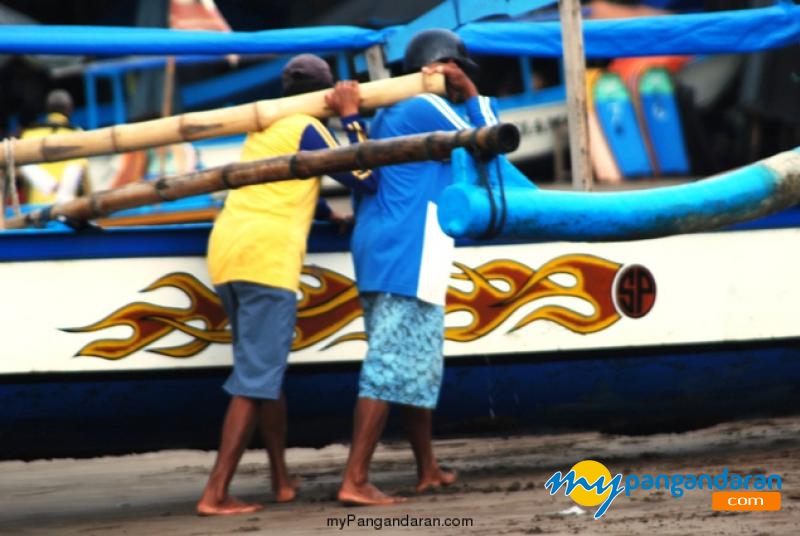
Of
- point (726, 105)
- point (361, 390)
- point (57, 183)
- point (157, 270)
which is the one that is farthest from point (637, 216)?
point (726, 105)

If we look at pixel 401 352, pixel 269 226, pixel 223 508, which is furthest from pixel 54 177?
pixel 401 352

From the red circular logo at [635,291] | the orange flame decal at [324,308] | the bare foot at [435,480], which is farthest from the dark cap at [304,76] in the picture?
the bare foot at [435,480]

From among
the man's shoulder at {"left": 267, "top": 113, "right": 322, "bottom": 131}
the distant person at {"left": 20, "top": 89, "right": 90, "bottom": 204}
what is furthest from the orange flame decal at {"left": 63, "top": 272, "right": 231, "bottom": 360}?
the distant person at {"left": 20, "top": 89, "right": 90, "bottom": 204}

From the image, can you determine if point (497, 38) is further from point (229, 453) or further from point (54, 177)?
point (54, 177)

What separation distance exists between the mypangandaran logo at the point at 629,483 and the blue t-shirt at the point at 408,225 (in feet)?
3.02

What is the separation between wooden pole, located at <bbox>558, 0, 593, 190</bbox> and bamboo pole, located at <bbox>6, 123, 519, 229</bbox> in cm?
182

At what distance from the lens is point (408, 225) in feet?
19.2

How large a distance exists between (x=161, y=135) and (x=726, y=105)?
438 inches

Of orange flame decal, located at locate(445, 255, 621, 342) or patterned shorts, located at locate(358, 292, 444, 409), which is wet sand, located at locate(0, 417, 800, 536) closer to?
patterned shorts, located at locate(358, 292, 444, 409)

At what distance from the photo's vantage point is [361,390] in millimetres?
5895

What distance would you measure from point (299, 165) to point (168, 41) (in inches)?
79.9

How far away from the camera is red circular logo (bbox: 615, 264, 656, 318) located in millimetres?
6480

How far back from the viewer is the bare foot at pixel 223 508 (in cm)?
579

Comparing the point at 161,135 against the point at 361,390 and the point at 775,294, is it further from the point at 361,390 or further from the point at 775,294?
the point at 775,294
